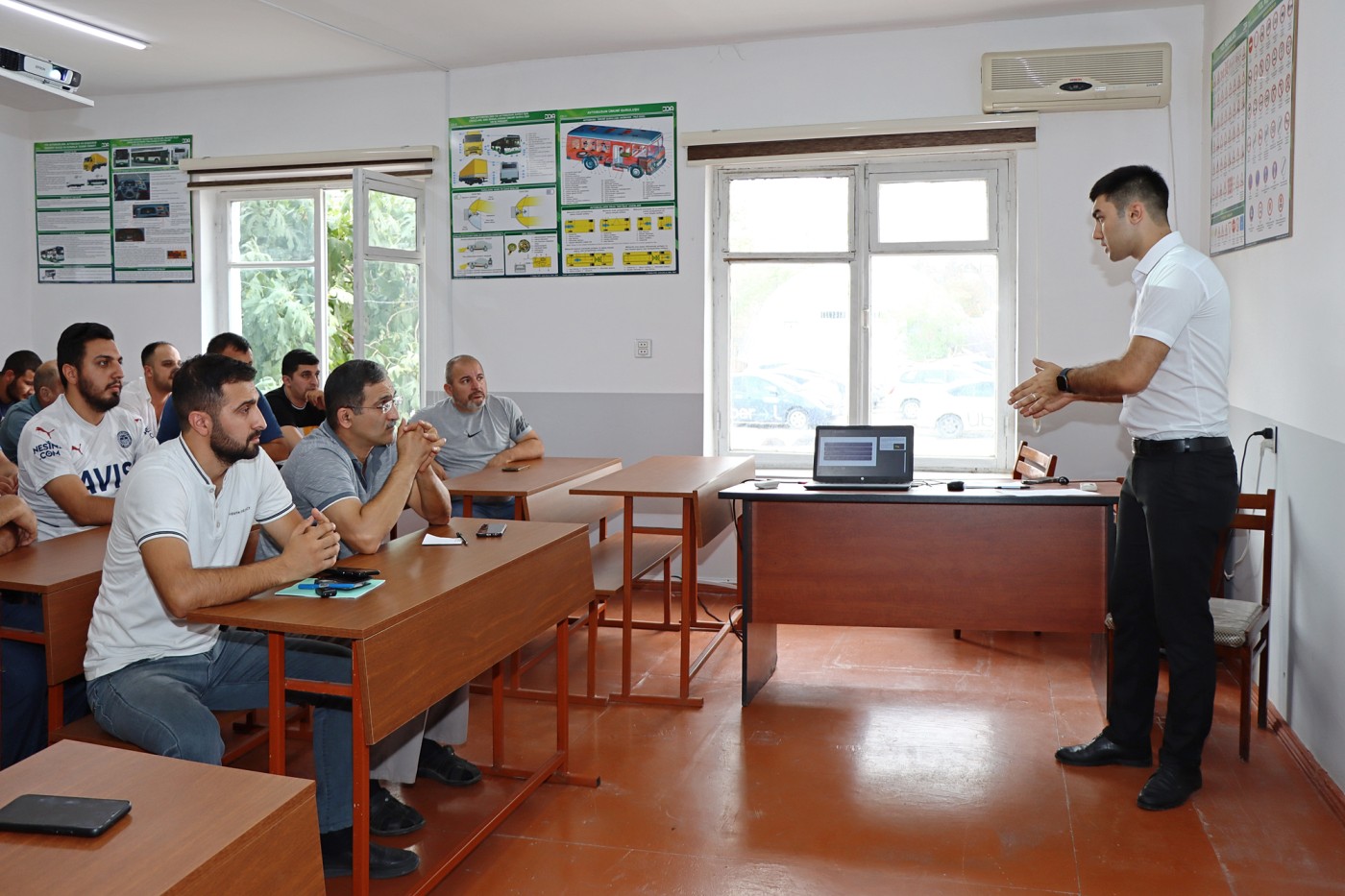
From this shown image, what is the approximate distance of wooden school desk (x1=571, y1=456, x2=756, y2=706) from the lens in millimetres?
3721

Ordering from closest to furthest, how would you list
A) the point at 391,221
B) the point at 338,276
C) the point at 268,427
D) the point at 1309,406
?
the point at 1309,406 → the point at 268,427 → the point at 391,221 → the point at 338,276

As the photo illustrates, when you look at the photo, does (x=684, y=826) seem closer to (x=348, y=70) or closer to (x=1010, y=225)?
(x=1010, y=225)

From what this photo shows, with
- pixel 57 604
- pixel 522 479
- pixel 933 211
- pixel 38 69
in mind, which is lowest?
pixel 57 604

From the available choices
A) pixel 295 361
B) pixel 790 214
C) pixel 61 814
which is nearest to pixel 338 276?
pixel 295 361

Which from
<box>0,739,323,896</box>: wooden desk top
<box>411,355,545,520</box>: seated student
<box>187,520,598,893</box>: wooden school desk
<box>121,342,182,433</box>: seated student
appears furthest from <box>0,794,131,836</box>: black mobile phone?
<box>121,342,182,433</box>: seated student

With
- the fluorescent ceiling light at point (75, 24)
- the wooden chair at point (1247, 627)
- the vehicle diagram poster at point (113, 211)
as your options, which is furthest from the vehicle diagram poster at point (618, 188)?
the wooden chair at point (1247, 627)

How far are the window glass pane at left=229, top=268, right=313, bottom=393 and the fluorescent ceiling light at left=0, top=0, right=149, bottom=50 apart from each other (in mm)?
1425

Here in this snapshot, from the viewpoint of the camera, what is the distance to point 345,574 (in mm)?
2379

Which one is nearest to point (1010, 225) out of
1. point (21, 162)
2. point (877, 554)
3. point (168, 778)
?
point (877, 554)

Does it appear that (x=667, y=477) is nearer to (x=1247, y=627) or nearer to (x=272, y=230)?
(x=1247, y=627)

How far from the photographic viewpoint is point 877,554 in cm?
367

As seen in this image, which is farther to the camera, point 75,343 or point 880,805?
point 75,343

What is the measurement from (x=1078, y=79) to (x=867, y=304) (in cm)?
139

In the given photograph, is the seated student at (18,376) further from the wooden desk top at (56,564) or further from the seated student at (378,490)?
the seated student at (378,490)
